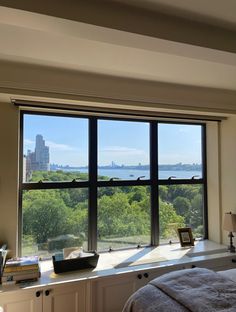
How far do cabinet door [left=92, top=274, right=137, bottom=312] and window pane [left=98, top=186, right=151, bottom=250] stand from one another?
66cm

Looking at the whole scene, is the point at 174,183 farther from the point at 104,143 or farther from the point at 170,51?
the point at 170,51

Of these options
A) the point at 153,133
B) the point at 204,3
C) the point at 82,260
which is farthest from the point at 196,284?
the point at 153,133

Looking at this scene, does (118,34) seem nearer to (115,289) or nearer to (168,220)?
(115,289)

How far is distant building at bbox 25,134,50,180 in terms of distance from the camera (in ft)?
9.70

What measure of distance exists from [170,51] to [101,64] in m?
0.72

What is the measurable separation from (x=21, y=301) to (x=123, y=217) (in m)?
1.49

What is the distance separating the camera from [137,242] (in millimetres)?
3426

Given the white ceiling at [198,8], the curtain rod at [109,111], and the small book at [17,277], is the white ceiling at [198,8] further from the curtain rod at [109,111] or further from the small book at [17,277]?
the small book at [17,277]

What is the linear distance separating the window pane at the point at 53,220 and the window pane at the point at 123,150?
0.44 m

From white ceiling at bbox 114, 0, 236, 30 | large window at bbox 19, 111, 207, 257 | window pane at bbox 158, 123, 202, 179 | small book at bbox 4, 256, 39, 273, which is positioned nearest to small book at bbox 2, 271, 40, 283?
small book at bbox 4, 256, 39, 273

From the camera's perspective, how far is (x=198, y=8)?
1556 millimetres

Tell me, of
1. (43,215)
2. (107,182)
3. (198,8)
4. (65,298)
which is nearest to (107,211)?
(107,182)

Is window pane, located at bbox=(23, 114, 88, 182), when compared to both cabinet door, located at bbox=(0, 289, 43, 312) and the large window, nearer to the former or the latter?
the large window

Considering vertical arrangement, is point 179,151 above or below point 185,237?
above
